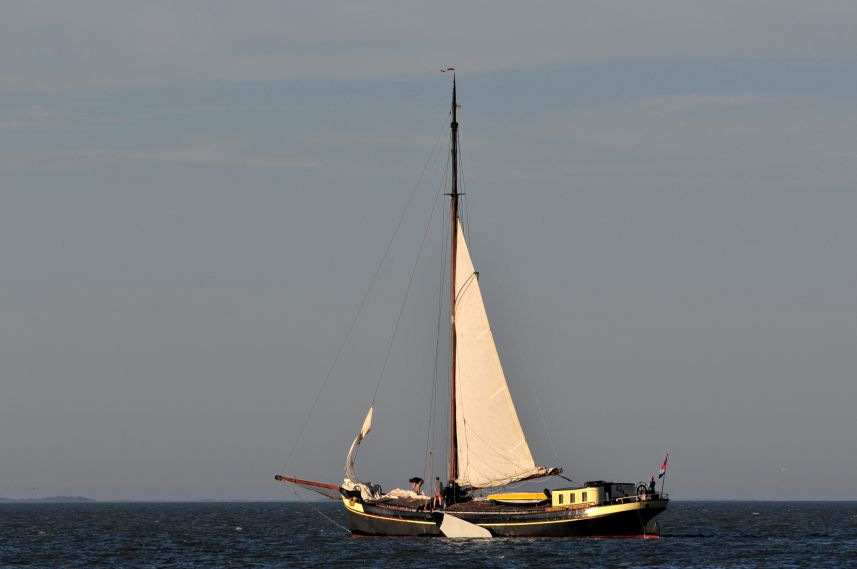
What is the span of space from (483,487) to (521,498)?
9.08 ft

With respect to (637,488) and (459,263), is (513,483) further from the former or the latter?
(459,263)

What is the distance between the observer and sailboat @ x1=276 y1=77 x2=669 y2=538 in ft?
269

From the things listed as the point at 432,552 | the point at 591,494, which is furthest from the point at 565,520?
the point at 432,552

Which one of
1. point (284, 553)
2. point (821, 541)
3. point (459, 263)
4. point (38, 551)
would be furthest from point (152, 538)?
point (821, 541)

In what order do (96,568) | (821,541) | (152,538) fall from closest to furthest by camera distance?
(96,568)
(821,541)
(152,538)

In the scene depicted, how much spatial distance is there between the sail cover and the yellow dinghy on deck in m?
1.22

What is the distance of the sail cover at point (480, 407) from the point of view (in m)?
84.8

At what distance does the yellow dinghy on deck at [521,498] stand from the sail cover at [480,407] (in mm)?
1223

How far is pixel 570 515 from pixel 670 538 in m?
23.3

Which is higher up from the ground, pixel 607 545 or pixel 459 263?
pixel 459 263

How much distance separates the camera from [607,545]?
8575 cm

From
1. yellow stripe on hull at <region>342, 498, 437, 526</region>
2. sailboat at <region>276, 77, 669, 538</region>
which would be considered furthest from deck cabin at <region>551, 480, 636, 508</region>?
yellow stripe on hull at <region>342, 498, 437, 526</region>

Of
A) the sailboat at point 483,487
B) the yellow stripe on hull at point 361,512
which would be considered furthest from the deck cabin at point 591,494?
the yellow stripe on hull at point 361,512

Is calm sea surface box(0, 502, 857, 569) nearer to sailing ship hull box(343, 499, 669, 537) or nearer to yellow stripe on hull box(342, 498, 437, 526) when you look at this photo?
sailing ship hull box(343, 499, 669, 537)
